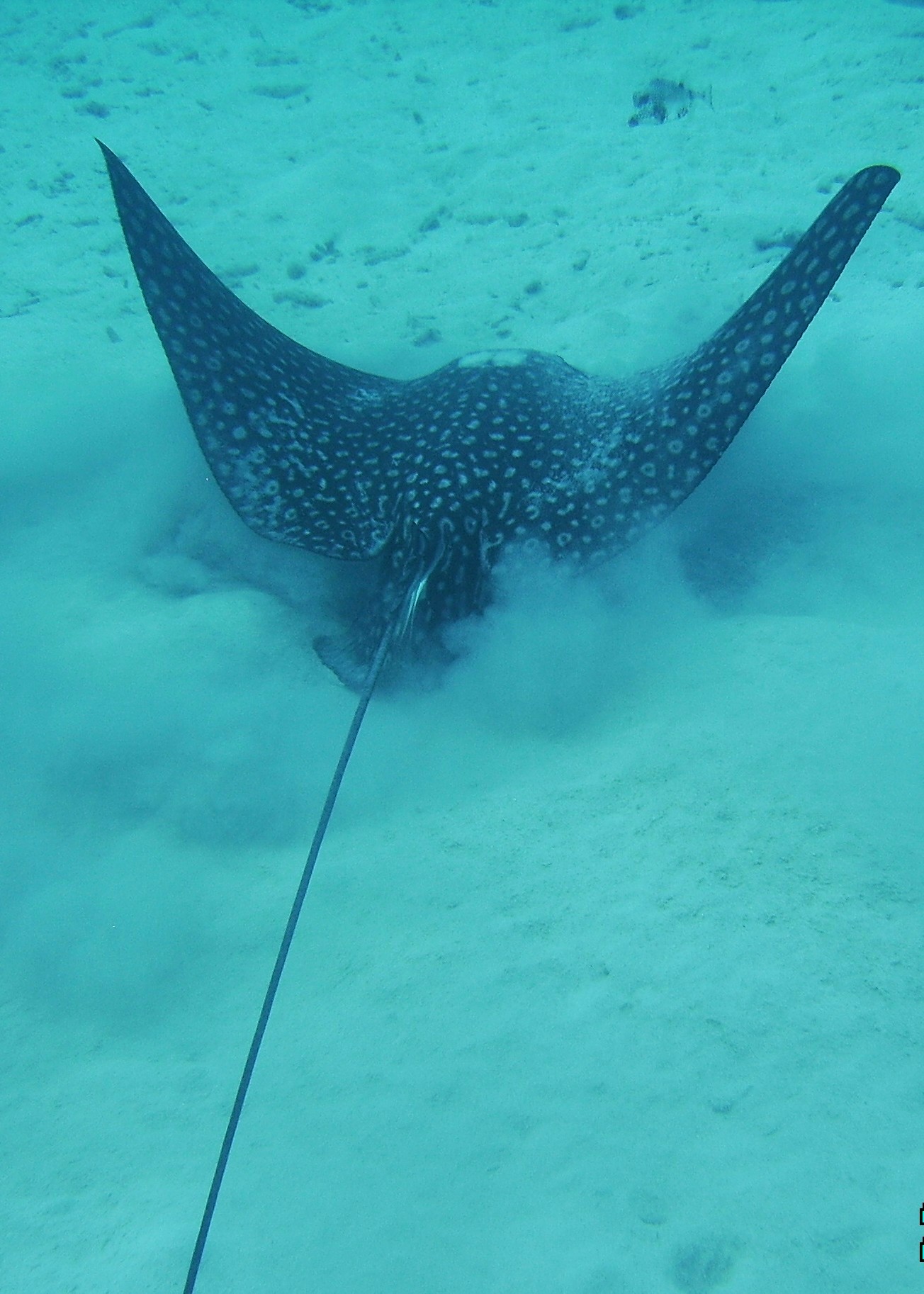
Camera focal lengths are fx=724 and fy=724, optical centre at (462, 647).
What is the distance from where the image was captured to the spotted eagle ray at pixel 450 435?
335cm

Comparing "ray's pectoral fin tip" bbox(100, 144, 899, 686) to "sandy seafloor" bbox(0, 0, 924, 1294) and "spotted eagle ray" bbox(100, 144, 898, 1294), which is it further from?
"sandy seafloor" bbox(0, 0, 924, 1294)

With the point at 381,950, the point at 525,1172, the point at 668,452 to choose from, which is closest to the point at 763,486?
the point at 668,452

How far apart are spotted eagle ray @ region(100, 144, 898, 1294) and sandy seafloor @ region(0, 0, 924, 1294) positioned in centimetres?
37

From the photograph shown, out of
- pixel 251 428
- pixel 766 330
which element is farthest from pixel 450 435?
pixel 766 330

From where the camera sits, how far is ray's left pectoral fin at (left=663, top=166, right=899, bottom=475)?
3.14 meters

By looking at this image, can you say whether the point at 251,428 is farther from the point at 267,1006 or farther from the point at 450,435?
the point at 267,1006

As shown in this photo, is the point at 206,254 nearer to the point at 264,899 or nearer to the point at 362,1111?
the point at 264,899

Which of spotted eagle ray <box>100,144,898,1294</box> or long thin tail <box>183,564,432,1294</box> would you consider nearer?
long thin tail <box>183,564,432,1294</box>

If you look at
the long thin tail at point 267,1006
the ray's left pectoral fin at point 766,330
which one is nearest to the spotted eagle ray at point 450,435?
the ray's left pectoral fin at point 766,330

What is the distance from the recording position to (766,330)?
3.29 meters

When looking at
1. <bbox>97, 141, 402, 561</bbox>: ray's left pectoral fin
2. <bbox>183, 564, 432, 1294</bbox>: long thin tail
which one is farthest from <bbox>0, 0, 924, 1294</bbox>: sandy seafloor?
<bbox>97, 141, 402, 561</bbox>: ray's left pectoral fin

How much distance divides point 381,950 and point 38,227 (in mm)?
8303

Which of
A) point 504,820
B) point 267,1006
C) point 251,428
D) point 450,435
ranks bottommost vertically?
point 504,820

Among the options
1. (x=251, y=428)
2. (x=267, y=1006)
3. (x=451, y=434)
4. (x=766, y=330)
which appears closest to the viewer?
(x=267, y=1006)
